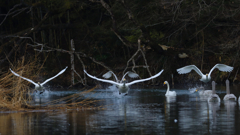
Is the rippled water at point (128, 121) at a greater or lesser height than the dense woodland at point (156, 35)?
lesser

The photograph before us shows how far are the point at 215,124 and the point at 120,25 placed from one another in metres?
19.7

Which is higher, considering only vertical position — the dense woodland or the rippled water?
the dense woodland

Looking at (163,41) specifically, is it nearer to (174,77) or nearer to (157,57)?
(157,57)

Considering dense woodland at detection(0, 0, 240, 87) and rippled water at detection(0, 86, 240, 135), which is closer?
rippled water at detection(0, 86, 240, 135)

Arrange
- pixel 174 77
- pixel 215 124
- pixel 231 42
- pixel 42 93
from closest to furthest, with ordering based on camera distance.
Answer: pixel 215 124 → pixel 42 93 → pixel 231 42 → pixel 174 77

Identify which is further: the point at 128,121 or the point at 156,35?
the point at 156,35

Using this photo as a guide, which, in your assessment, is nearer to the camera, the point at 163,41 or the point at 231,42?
the point at 231,42

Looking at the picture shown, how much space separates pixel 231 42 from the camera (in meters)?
25.1

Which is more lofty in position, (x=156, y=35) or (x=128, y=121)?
(x=156, y=35)

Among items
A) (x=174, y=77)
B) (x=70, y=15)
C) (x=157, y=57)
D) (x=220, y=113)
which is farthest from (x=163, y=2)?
(x=220, y=113)

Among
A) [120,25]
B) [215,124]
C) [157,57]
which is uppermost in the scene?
[120,25]

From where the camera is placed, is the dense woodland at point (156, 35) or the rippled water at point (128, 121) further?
the dense woodland at point (156, 35)

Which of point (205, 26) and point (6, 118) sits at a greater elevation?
point (205, 26)

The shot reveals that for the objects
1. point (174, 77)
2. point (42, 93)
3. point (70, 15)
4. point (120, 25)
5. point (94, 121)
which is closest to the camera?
point (94, 121)
